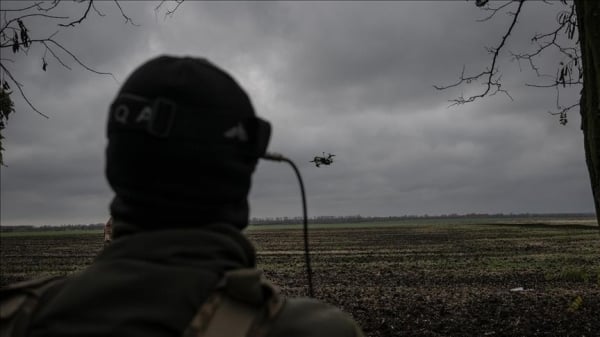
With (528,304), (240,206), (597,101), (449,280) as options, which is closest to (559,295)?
(528,304)

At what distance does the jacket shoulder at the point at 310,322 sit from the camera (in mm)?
1158

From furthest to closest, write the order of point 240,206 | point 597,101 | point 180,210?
point 597,101
point 240,206
point 180,210

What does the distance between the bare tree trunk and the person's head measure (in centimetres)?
275

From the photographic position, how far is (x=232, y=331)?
1117 millimetres

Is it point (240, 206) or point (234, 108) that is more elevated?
point (234, 108)

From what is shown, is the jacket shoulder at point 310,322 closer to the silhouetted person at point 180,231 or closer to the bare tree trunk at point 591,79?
the silhouetted person at point 180,231

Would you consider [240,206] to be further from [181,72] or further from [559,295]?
[559,295]

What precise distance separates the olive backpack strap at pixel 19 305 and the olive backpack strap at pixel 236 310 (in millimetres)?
421

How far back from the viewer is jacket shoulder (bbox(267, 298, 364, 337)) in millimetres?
1158

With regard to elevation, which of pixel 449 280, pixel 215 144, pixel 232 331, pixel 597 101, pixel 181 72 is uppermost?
pixel 597 101

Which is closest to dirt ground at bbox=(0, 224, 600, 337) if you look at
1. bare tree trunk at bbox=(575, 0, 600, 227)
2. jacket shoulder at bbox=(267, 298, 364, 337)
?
bare tree trunk at bbox=(575, 0, 600, 227)

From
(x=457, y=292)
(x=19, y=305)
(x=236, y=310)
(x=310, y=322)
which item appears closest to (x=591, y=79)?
(x=310, y=322)

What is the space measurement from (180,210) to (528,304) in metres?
11.2

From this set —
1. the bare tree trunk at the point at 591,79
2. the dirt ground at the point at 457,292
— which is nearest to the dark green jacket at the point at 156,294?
the bare tree trunk at the point at 591,79
